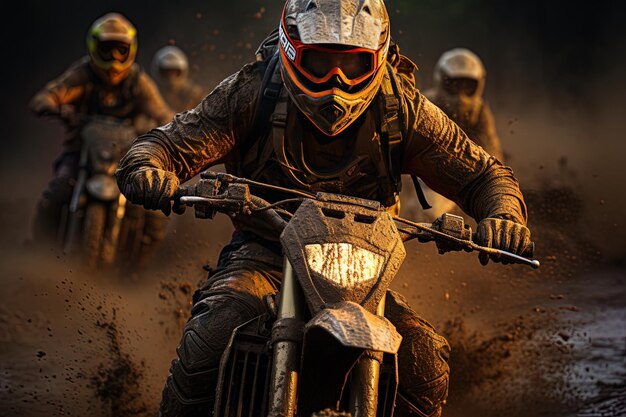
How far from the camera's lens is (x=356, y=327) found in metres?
3.79

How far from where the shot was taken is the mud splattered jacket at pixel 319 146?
528 cm

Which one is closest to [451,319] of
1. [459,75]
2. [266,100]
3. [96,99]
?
[266,100]

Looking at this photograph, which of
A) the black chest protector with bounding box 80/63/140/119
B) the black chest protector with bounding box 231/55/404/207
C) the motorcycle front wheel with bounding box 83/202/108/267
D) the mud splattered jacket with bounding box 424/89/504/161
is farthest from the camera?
the mud splattered jacket with bounding box 424/89/504/161

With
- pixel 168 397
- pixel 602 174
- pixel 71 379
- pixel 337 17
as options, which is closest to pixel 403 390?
pixel 168 397

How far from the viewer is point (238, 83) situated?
5.35 meters

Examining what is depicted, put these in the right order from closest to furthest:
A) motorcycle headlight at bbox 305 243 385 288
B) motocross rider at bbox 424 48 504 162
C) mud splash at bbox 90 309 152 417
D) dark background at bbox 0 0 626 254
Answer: motorcycle headlight at bbox 305 243 385 288, mud splash at bbox 90 309 152 417, motocross rider at bbox 424 48 504 162, dark background at bbox 0 0 626 254

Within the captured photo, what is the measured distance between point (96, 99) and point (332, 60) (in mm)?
6199

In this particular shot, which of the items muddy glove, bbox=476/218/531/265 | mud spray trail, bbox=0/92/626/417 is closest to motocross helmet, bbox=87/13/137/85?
mud spray trail, bbox=0/92/626/417

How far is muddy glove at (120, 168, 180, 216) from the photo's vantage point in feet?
15.3

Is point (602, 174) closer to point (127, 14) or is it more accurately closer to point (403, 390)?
point (127, 14)

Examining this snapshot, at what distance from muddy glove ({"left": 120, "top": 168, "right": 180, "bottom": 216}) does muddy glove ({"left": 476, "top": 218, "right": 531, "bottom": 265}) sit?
3.91ft

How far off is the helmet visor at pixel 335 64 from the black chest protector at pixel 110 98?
20.0ft

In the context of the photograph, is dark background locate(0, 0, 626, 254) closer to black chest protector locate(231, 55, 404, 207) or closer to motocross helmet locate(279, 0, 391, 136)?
black chest protector locate(231, 55, 404, 207)

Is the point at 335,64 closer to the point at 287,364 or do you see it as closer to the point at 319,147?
the point at 319,147
